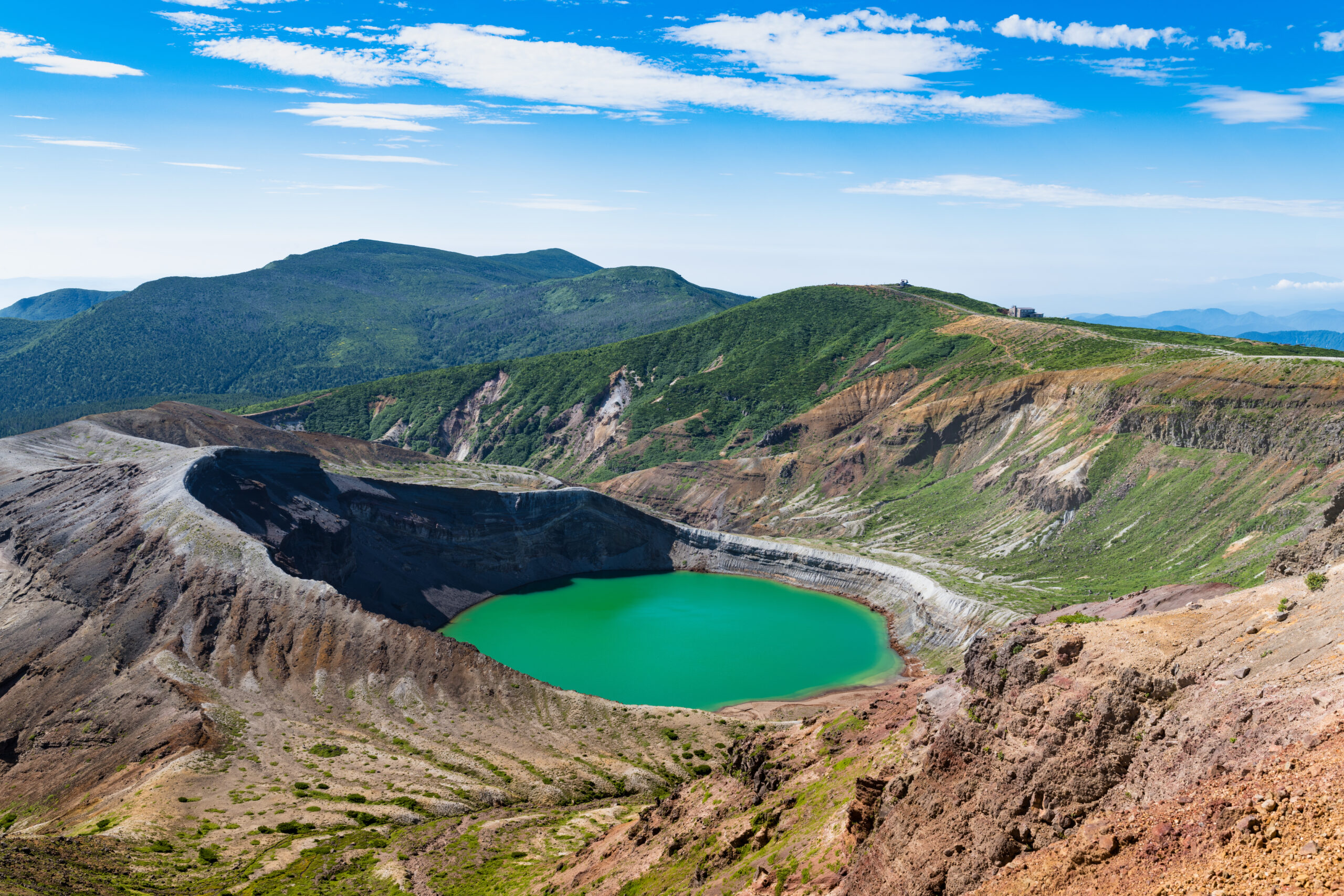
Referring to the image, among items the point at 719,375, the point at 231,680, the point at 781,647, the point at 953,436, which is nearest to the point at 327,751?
the point at 231,680

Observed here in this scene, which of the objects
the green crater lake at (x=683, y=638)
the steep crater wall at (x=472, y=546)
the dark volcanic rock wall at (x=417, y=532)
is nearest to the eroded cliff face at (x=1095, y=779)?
the green crater lake at (x=683, y=638)

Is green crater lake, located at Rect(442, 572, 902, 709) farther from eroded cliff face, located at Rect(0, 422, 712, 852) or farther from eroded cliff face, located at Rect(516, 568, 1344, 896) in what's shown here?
eroded cliff face, located at Rect(516, 568, 1344, 896)

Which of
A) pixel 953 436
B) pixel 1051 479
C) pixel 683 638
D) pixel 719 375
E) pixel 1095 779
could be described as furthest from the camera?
pixel 719 375

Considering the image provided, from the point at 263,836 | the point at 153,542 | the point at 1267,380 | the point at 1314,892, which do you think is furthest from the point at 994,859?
the point at 1267,380

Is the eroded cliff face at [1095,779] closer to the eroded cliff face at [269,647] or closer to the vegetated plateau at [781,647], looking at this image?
the vegetated plateau at [781,647]

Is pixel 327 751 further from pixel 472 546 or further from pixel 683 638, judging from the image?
pixel 472 546

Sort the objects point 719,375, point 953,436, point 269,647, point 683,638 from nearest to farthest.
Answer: point 269,647
point 683,638
point 953,436
point 719,375

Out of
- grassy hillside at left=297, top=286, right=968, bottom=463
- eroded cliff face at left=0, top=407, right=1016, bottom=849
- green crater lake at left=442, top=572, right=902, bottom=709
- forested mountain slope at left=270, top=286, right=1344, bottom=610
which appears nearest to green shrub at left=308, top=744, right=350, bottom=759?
eroded cliff face at left=0, top=407, right=1016, bottom=849
